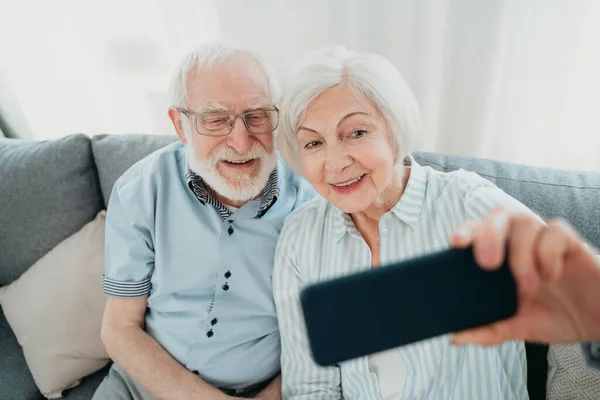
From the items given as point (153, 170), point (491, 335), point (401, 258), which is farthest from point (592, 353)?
point (153, 170)

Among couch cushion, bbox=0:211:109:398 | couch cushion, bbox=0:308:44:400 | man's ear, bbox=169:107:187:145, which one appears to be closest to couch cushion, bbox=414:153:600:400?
man's ear, bbox=169:107:187:145

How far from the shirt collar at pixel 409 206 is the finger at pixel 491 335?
0.44 meters

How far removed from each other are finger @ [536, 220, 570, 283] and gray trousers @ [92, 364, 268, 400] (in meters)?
1.01

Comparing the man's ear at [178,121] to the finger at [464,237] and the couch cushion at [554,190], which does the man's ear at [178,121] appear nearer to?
the couch cushion at [554,190]

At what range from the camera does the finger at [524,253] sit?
430 mm

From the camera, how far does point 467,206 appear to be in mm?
907

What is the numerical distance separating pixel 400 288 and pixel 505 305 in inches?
4.4

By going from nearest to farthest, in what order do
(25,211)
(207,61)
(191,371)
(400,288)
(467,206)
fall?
(400,288)
(467,206)
(207,61)
(191,371)
(25,211)

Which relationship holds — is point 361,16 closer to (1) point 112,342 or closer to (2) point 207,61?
(2) point 207,61

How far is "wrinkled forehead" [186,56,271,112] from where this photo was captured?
1.08 metres

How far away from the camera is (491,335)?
53 cm

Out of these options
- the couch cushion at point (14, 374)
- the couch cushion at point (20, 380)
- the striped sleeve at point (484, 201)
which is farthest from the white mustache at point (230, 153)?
the couch cushion at point (14, 374)

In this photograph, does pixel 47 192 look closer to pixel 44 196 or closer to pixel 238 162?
pixel 44 196

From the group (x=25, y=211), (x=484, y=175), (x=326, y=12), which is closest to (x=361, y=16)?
(x=326, y=12)
